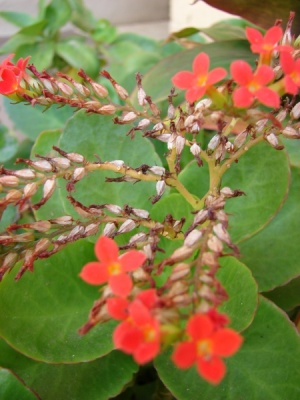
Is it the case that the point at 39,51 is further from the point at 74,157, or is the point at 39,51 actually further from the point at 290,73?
the point at 290,73

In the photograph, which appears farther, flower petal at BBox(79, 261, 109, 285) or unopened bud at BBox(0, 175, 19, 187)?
unopened bud at BBox(0, 175, 19, 187)

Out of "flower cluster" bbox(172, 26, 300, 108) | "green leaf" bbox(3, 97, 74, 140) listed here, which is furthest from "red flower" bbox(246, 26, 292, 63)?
"green leaf" bbox(3, 97, 74, 140)

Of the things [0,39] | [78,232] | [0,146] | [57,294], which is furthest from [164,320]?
[0,39]

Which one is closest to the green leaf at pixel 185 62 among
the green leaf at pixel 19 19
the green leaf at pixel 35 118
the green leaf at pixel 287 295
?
the green leaf at pixel 35 118

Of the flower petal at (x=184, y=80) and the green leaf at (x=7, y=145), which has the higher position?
the flower petal at (x=184, y=80)

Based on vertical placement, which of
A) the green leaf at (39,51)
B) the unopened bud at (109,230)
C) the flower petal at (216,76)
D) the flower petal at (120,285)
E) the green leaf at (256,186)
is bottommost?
the green leaf at (39,51)

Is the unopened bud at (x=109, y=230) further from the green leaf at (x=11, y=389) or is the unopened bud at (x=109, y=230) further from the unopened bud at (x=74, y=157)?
the green leaf at (x=11, y=389)

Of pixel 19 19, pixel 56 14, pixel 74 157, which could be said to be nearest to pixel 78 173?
pixel 74 157

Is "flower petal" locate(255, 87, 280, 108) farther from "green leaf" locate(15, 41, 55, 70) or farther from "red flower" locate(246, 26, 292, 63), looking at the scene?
"green leaf" locate(15, 41, 55, 70)
